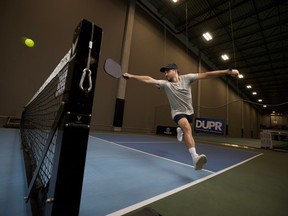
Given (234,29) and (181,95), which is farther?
(234,29)

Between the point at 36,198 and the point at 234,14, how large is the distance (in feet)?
41.3

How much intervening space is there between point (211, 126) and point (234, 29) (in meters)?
7.42

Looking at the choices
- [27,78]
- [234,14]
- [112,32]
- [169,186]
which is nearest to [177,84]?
[169,186]

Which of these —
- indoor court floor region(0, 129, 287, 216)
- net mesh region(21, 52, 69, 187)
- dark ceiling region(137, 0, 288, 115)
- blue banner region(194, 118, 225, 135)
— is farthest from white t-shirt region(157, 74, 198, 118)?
blue banner region(194, 118, 225, 135)

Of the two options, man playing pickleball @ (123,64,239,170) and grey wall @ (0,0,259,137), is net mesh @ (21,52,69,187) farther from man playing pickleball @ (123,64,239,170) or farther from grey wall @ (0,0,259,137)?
grey wall @ (0,0,259,137)

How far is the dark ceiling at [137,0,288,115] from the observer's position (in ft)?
31.6

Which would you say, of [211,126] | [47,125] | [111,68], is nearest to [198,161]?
[111,68]

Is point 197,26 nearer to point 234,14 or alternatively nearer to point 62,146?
point 234,14

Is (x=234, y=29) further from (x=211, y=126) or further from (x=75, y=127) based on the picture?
(x=75, y=127)

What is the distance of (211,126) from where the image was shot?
812 centimetres

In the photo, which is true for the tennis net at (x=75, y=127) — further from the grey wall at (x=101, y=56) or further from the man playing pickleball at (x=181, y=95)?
the grey wall at (x=101, y=56)

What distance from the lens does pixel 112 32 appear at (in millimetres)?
8719

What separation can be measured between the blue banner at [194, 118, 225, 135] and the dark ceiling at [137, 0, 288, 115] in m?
1.66

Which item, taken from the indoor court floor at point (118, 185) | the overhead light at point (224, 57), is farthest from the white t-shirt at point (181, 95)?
the overhead light at point (224, 57)
